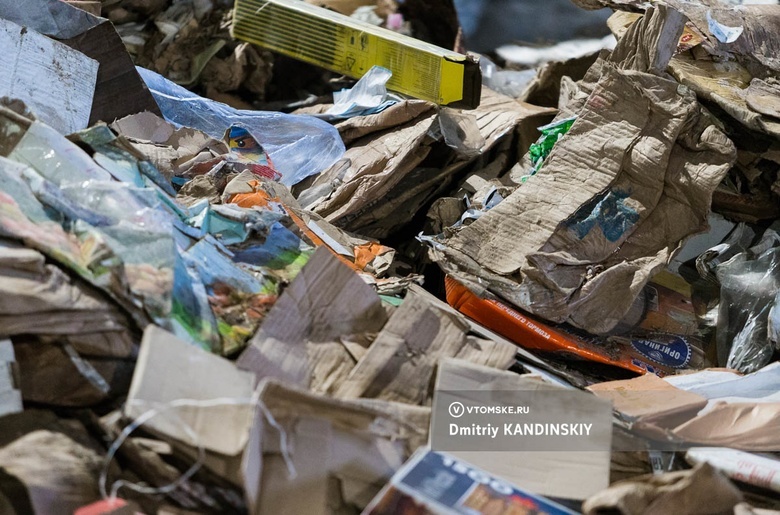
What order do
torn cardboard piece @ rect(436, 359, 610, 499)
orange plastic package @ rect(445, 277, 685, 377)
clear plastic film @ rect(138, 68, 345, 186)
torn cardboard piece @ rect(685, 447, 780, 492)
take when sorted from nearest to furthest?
1. torn cardboard piece @ rect(436, 359, 610, 499)
2. torn cardboard piece @ rect(685, 447, 780, 492)
3. orange plastic package @ rect(445, 277, 685, 377)
4. clear plastic film @ rect(138, 68, 345, 186)

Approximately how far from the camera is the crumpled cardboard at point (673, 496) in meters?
1.57

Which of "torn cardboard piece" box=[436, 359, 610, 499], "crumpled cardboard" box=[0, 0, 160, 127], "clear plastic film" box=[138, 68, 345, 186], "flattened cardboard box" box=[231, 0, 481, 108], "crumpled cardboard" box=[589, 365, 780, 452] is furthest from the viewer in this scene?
"flattened cardboard box" box=[231, 0, 481, 108]

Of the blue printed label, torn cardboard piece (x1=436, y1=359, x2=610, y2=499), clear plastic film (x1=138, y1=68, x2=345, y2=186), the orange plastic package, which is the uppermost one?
torn cardboard piece (x1=436, y1=359, x2=610, y2=499)

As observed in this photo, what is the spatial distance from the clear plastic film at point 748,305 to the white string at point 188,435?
5.49 ft

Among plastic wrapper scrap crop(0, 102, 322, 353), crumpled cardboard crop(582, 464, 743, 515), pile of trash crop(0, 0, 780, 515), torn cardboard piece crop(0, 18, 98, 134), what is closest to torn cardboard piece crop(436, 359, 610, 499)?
pile of trash crop(0, 0, 780, 515)

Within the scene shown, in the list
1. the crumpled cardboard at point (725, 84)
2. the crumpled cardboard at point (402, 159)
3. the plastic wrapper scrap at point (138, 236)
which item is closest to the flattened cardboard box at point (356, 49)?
the crumpled cardboard at point (402, 159)

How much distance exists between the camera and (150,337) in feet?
5.26

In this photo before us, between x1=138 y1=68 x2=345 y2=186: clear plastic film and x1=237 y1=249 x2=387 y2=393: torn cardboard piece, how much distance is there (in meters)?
1.23

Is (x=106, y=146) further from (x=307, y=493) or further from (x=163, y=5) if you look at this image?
(x=163, y=5)

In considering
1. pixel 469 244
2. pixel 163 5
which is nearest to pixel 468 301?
pixel 469 244

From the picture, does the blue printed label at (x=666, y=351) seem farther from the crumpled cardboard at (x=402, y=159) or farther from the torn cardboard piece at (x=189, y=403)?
the torn cardboard piece at (x=189, y=403)

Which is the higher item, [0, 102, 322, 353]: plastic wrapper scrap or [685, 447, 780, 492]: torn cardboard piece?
[0, 102, 322, 353]: plastic wrapper scrap

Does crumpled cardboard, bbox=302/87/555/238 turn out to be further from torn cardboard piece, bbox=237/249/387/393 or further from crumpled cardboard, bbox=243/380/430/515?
crumpled cardboard, bbox=243/380/430/515

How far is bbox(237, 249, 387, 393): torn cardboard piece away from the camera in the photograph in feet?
5.99
